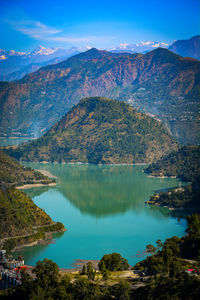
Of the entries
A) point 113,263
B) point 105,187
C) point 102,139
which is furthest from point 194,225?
point 102,139

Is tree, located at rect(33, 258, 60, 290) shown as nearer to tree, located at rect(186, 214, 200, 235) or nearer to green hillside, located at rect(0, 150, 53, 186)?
tree, located at rect(186, 214, 200, 235)

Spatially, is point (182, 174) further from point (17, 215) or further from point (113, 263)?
point (113, 263)

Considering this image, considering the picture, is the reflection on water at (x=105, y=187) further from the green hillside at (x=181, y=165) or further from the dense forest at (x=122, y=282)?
the dense forest at (x=122, y=282)

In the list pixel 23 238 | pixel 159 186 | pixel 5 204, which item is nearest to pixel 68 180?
pixel 159 186

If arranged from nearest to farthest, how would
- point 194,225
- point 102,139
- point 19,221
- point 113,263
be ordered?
point 113,263, point 194,225, point 19,221, point 102,139

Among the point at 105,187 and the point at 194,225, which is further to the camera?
the point at 105,187
